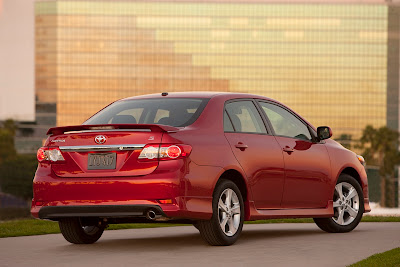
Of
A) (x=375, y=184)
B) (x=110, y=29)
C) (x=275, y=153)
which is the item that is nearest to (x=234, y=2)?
(x=110, y=29)

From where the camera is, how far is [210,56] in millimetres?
153125

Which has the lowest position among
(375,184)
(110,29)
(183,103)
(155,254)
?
(375,184)

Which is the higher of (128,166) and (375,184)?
(128,166)

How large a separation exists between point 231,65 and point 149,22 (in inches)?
682

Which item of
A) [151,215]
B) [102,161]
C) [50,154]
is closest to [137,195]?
[151,215]

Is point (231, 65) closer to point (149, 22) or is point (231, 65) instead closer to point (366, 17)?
point (149, 22)

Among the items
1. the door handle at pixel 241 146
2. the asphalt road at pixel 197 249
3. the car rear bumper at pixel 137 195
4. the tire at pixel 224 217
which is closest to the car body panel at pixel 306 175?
the asphalt road at pixel 197 249

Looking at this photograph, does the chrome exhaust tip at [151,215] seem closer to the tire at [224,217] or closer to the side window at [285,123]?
the tire at [224,217]

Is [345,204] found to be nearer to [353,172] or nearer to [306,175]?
[353,172]

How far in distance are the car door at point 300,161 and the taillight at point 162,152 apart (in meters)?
2.02

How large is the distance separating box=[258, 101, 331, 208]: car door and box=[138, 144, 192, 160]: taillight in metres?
2.02

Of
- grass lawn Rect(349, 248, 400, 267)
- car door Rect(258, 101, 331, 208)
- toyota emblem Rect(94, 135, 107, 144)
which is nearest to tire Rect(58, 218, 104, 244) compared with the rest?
toyota emblem Rect(94, 135, 107, 144)

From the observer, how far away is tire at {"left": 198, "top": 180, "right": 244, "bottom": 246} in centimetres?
838

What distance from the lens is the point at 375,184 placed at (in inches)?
5669
